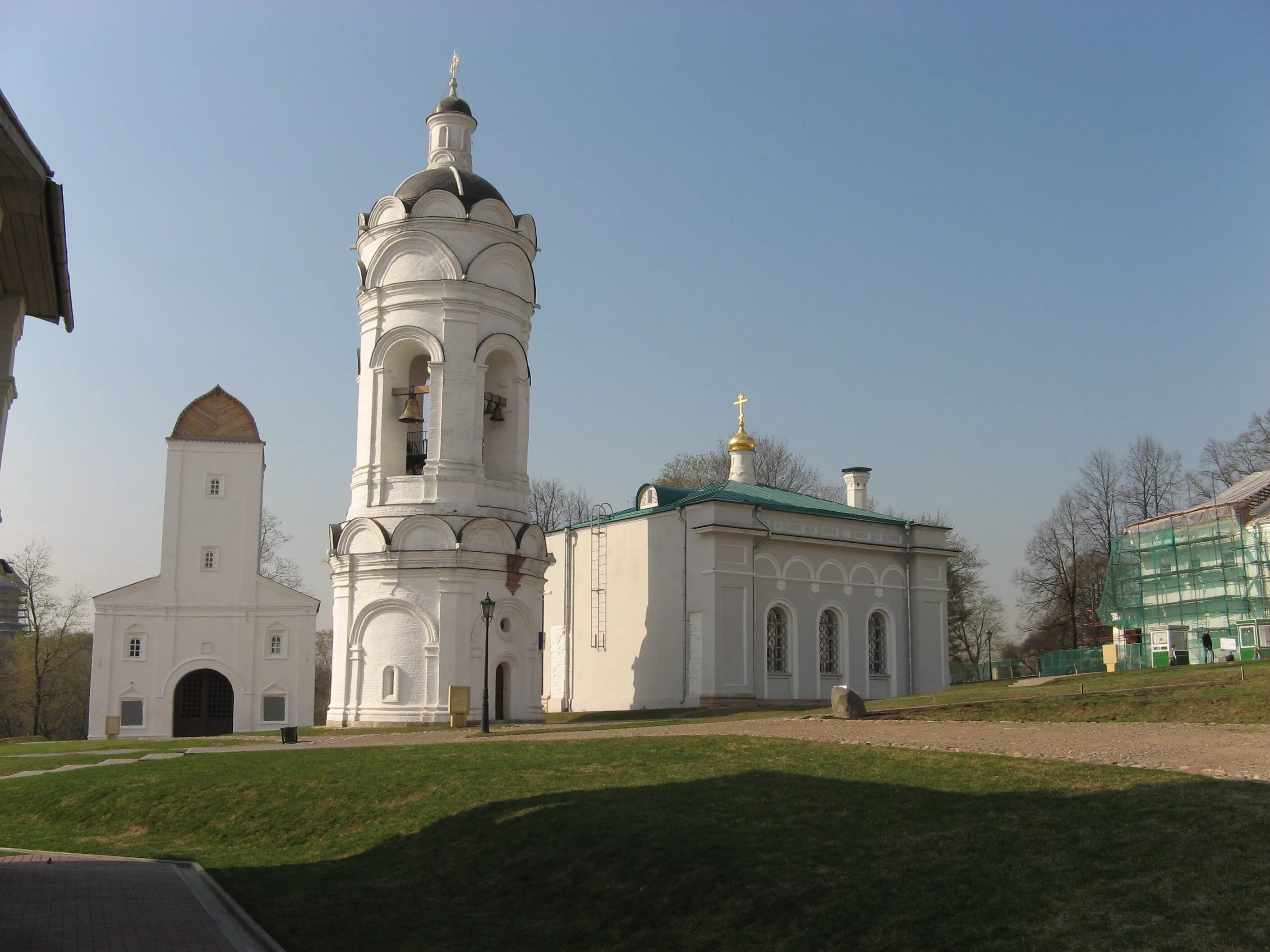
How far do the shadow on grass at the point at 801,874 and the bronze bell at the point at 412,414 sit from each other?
17.5 meters

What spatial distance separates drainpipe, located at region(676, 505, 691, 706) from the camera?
109 feet

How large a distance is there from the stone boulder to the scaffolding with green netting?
2075 cm

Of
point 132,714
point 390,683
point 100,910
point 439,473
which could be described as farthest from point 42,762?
point 100,910

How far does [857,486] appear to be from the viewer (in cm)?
4306

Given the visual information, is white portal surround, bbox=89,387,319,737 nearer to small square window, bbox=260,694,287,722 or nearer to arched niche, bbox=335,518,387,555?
small square window, bbox=260,694,287,722

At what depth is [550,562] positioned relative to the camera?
104 ft

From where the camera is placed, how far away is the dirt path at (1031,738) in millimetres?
12727

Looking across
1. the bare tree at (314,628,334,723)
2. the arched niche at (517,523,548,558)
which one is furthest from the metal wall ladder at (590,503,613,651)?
the bare tree at (314,628,334,723)

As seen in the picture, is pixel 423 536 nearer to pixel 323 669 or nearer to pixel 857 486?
pixel 857 486

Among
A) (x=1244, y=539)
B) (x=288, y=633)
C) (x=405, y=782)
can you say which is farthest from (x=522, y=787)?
(x=1244, y=539)

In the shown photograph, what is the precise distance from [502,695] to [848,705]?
12849 mm

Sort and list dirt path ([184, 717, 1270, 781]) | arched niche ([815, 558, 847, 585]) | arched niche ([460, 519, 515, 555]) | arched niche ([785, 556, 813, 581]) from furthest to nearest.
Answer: arched niche ([815, 558, 847, 585]) < arched niche ([785, 556, 813, 581]) < arched niche ([460, 519, 515, 555]) < dirt path ([184, 717, 1270, 781])

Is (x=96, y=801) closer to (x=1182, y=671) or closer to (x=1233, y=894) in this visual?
(x=1233, y=894)

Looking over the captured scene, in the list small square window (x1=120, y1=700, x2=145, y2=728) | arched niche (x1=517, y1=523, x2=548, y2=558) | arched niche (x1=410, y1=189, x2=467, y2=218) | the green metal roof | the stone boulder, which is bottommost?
small square window (x1=120, y1=700, x2=145, y2=728)
